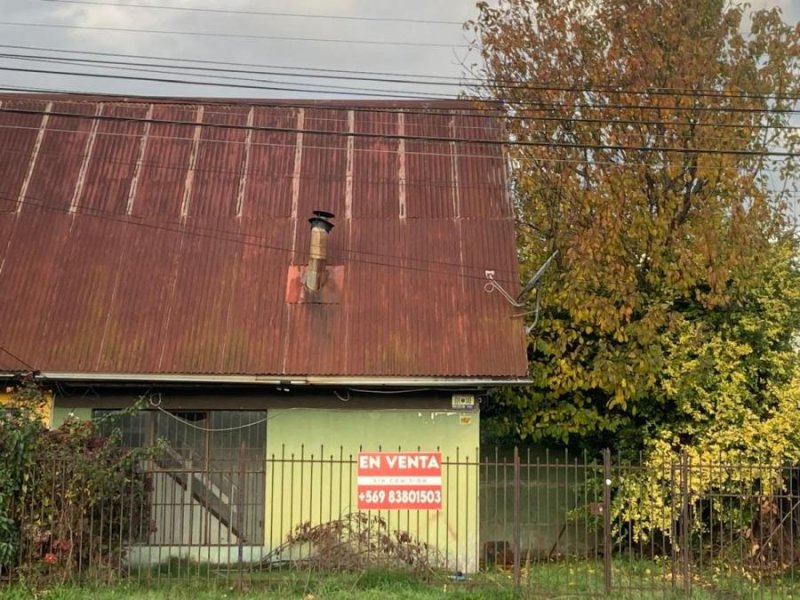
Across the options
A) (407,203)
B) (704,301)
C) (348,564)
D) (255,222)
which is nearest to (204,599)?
(348,564)

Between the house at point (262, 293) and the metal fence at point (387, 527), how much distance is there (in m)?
0.09

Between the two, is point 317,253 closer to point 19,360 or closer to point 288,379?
point 288,379

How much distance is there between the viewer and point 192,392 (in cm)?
1152

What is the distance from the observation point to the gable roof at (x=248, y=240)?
451 inches

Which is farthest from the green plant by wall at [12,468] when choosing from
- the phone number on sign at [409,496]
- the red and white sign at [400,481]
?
the phone number on sign at [409,496]

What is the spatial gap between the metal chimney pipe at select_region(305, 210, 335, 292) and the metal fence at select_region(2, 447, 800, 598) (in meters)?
2.55

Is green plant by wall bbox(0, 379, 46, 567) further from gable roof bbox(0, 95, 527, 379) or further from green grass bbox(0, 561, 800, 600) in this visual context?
gable roof bbox(0, 95, 527, 379)

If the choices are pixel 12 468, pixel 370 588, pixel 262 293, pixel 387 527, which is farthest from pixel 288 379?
pixel 12 468

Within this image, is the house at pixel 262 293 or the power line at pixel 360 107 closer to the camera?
the house at pixel 262 293

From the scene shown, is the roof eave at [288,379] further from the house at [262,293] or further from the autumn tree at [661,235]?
the autumn tree at [661,235]

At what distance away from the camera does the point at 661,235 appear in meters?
13.0

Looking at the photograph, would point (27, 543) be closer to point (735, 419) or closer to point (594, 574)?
point (594, 574)

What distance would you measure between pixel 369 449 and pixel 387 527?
1212mm

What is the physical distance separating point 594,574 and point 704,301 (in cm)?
449
